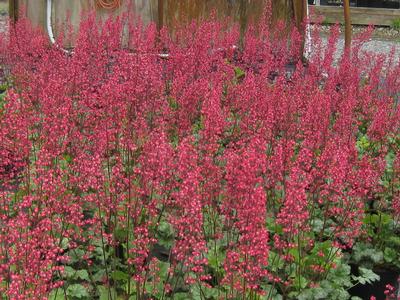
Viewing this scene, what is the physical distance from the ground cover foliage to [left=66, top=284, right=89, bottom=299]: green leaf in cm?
1

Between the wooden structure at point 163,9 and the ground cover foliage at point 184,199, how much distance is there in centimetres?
434

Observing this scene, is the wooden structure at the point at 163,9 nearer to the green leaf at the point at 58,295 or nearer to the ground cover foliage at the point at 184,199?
the ground cover foliage at the point at 184,199

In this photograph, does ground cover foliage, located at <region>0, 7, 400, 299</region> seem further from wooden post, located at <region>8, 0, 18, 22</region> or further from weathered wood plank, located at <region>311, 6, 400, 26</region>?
weathered wood plank, located at <region>311, 6, 400, 26</region>

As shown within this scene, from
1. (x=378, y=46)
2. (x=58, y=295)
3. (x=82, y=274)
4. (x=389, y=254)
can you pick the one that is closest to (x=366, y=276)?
(x=389, y=254)

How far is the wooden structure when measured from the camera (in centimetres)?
1116

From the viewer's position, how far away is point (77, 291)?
3.86m

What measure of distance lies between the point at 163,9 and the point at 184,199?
883 centimetres

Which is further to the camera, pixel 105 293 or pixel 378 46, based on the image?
pixel 378 46

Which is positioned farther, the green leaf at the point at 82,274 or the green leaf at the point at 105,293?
the green leaf at the point at 82,274

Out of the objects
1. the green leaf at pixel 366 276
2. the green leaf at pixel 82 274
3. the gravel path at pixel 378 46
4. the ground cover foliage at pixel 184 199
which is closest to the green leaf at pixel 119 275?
the ground cover foliage at pixel 184 199

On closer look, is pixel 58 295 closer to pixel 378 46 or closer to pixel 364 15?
pixel 378 46

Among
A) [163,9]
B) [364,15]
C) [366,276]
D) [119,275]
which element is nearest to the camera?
[119,275]

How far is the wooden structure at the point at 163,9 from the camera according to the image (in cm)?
1116

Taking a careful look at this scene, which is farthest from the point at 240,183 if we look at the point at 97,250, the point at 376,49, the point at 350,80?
the point at 376,49
